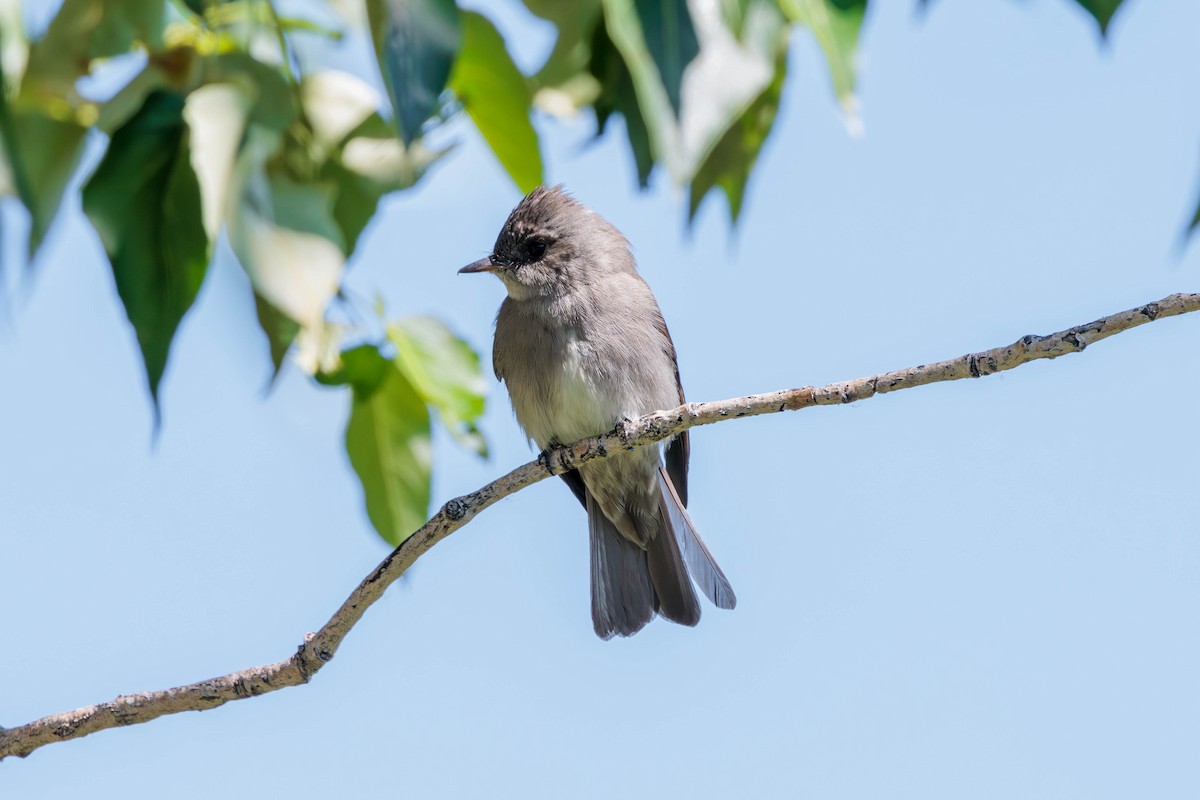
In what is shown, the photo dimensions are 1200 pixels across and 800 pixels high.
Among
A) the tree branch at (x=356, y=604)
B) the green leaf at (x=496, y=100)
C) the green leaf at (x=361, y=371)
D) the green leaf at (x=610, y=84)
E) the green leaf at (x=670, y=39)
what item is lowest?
the tree branch at (x=356, y=604)

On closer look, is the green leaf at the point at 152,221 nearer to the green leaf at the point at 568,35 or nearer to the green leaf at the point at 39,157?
the green leaf at the point at 39,157

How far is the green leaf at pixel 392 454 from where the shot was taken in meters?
2.54

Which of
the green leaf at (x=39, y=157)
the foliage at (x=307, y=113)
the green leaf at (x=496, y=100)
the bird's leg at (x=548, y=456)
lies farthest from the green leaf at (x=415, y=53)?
the bird's leg at (x=548, y=456)

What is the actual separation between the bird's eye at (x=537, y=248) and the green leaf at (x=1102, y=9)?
4278 millimetres

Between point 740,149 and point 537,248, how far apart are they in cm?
383

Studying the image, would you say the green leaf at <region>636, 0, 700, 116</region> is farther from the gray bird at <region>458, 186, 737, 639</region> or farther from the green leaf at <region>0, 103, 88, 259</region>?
the gray bird at <region>458, 186, 737, 639</region>

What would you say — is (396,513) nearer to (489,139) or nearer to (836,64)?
(489,139)

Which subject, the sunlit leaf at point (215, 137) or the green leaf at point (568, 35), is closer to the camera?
the sunlit leaf at point (215, 137)

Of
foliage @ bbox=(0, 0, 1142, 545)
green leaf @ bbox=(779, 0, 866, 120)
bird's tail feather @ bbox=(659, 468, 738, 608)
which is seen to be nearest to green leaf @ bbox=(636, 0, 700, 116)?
foliage @ bbox=(0, 0, 1142, 545)

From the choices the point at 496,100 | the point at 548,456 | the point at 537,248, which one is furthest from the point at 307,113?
the point at 537,248

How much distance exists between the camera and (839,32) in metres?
1.61

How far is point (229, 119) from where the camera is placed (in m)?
1.75

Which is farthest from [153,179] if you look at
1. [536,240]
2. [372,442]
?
[536,240]

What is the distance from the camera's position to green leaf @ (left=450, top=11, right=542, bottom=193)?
2.22 meters
